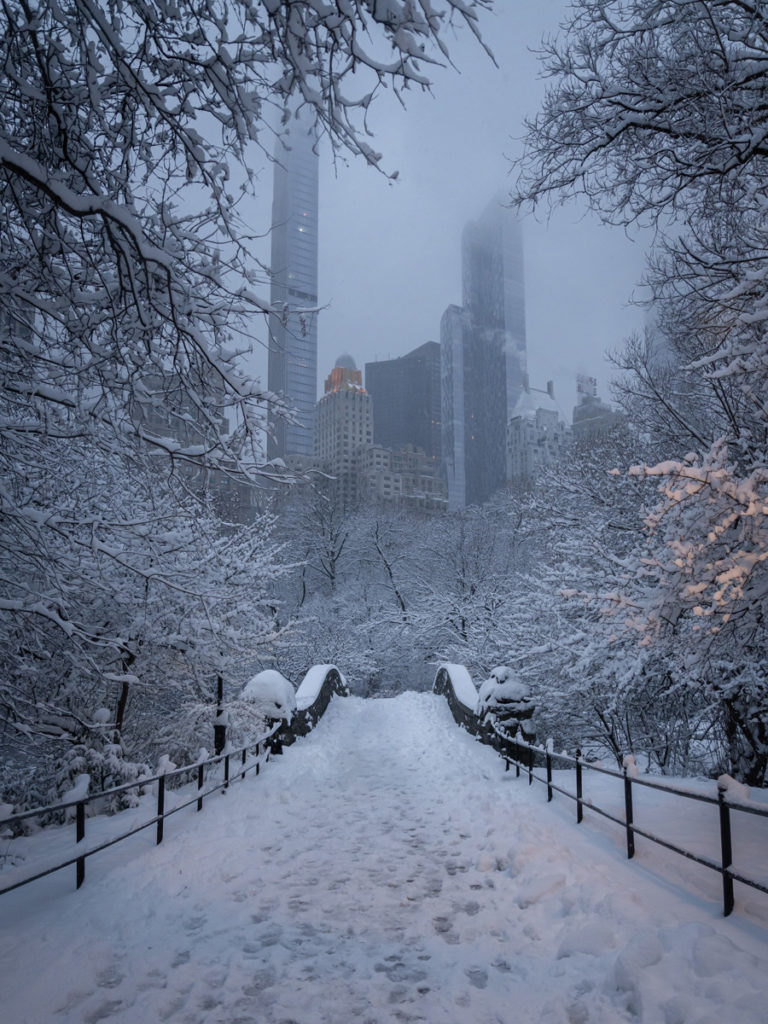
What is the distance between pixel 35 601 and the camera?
542 centimetres

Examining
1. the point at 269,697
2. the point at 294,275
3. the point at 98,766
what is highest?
the point at 294,275

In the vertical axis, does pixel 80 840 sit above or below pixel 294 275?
below

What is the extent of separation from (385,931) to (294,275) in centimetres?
1038

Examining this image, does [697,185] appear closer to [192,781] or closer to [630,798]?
[630,798]

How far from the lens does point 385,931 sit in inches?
174

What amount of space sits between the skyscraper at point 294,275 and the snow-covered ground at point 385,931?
381 centimetres

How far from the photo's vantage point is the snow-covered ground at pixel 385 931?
3322 mm

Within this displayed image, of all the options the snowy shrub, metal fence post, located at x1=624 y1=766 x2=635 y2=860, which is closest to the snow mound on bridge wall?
the snowy shrub

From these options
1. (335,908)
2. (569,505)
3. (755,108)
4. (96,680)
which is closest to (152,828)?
(335,908)

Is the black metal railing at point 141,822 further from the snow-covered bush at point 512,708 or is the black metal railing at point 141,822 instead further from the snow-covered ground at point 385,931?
the snow-covered bush at point 512,708

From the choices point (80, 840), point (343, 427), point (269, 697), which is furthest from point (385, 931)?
point (343, 427)

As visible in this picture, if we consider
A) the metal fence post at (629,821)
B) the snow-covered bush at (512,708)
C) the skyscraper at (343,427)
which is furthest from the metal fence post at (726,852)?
the skyscraper at (343,427)

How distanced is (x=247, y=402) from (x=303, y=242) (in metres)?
9.59

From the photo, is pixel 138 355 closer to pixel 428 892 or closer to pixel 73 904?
pixel 73 904
